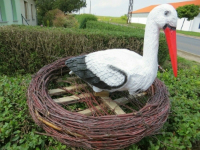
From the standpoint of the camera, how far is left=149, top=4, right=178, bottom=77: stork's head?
42.3 inches

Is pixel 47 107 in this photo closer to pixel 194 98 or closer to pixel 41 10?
pixel 194 98

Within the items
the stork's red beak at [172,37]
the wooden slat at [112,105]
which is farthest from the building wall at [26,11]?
the stork's red beak at [172,37]

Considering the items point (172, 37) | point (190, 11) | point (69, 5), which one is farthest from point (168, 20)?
point (190, 11)

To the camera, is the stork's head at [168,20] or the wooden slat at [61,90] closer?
the stork's head at [168,20]

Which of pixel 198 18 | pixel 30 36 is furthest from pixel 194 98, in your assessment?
pixel 198 18

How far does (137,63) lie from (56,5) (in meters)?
15.3

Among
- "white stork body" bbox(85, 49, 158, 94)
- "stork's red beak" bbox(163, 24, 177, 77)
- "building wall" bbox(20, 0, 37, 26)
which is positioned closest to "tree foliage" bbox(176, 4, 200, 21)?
"building wall" bbox(20, 0, 37, 26)

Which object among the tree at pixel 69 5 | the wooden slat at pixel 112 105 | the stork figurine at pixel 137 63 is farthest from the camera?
the tree at pixel 69 5

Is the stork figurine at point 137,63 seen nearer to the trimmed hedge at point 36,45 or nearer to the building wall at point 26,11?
the trimmed hedge at point 36,45

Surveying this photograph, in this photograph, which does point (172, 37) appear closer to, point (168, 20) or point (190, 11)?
point (168, 20)

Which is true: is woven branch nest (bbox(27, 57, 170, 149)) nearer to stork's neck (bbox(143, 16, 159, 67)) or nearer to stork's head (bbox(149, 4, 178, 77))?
stork's neck (bbox(143, 16, 159, 67))

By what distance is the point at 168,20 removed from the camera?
1091mm

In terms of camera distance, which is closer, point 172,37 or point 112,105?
point 172,37

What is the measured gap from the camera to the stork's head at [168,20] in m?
1.07
